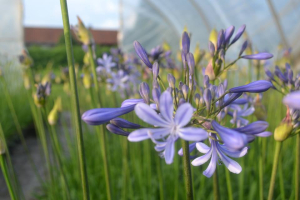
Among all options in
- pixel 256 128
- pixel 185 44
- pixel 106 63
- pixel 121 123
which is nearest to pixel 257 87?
pixel 256 128

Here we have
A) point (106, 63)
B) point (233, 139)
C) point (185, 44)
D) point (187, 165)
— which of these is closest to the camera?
point (233, 139)

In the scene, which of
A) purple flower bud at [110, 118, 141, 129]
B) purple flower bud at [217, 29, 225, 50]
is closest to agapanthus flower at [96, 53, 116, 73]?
purple flower bud at [217, 29, 225, 50]

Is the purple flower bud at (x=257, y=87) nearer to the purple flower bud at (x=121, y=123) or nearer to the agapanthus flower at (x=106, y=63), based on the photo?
the purple flower bud at (x=121, y=123)

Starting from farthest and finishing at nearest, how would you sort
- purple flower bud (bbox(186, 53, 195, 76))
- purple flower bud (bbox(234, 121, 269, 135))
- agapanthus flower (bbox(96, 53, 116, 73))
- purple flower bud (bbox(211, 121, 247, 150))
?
agapanthus flower (bbox(96, 53, 116, 73)) < purple flower bud (bbox(186, 53, 195, 76)) < purple flower bud (bbox(234, 121, 269, 135)) < purple flower bud (bbox(211, 121, 247, 150))

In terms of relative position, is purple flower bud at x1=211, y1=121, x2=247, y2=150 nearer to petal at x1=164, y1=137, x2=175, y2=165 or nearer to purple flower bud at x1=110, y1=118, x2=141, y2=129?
petal at x1=164, y1=137, x2=175, y2=165

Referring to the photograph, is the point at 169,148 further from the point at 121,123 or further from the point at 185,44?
the point at 185,44

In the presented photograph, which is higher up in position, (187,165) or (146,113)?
(146,113)

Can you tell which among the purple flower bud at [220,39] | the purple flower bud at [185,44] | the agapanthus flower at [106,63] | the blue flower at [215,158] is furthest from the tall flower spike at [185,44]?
the agapanthus flower at [106,63]

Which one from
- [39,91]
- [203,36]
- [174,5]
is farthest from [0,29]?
[39,91]
